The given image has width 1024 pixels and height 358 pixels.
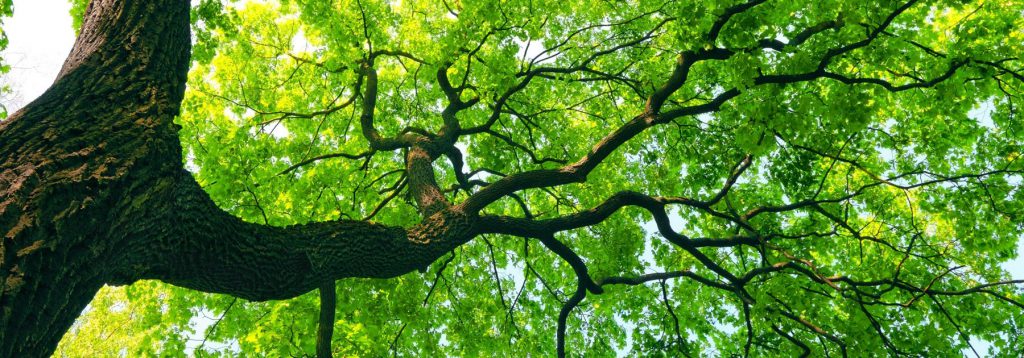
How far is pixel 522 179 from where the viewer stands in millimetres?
6402

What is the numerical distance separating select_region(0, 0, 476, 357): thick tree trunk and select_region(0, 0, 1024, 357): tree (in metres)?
0.01

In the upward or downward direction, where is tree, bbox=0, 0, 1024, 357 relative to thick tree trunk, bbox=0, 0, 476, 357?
upward

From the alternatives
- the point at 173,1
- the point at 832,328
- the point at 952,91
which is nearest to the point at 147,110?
the point at 173,1

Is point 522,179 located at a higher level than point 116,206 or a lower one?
higher

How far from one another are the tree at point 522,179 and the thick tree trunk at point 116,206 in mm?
14

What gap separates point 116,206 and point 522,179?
3970 millimetres

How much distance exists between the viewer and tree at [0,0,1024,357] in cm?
330

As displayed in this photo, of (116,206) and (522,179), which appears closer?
(116,206)

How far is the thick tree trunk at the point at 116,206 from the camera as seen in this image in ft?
8.74

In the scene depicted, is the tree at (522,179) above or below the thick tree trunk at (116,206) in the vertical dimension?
above

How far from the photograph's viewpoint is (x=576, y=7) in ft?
34.2

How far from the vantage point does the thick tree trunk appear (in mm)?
2664

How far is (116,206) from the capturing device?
3021 mm

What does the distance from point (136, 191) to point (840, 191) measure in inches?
358
